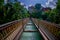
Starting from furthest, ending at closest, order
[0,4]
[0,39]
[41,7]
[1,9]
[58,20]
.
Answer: [41,7] < [58,20] < [0,4] < [1,9] < [0,39]

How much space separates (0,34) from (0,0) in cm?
1688

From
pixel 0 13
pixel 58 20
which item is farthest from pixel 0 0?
pixel 58 20

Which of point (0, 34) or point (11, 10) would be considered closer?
point (0, 34)

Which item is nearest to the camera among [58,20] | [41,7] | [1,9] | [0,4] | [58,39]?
[58,39]

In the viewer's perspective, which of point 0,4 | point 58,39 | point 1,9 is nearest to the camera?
point 58,39

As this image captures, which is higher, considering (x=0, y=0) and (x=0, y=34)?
(x=0, y=0)

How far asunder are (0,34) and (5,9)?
16.1 meters

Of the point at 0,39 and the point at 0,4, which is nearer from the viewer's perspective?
the point at 0,39

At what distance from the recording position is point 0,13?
2088cm

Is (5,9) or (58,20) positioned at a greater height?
(5,9)

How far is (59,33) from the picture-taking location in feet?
22.5

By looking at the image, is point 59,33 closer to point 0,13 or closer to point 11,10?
point 0,13

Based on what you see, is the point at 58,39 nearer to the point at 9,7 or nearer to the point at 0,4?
the point at 0,4

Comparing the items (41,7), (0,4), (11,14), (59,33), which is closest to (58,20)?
(11,14)
